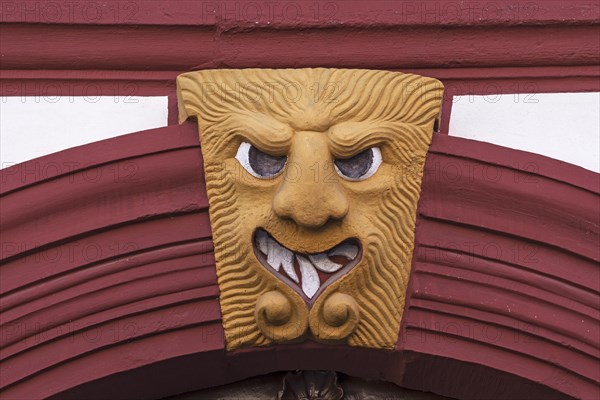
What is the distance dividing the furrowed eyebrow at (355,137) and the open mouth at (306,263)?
18 centimetres

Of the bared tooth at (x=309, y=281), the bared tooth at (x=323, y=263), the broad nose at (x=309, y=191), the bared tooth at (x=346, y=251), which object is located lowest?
the bared tooth at (x=309, y=281)

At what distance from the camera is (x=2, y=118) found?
2.80m

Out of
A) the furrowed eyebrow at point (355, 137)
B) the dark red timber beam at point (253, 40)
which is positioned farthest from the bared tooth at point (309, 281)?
the dark red timber beam at point (253, 40)

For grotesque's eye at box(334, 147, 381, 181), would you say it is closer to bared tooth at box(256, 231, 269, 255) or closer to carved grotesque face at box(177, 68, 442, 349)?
carved grotesque face at box(177, 68, 442, 349)

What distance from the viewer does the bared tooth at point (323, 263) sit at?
2672mm

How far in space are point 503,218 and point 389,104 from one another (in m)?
0.33

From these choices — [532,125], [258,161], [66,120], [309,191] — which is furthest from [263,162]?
[532,125]

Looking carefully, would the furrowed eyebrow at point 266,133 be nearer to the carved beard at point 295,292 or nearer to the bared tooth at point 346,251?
the carved beard at point 295,292

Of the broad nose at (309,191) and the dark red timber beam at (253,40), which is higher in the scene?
the dark red timber beam at (253,40)

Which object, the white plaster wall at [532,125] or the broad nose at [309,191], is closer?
the broad nose at [309,191]

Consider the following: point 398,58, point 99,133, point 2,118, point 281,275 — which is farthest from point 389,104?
point 2,118

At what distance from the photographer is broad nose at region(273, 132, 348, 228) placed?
2.60 meters

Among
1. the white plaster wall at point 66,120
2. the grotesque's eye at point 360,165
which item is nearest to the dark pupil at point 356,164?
the grotesque's eye at point 360,165

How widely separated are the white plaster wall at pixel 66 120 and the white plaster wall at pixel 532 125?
64 centimetres
